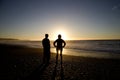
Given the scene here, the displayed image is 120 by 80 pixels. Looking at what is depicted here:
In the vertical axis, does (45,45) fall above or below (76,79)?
above

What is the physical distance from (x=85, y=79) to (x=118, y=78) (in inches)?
68.6

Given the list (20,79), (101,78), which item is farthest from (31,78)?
(101,78)

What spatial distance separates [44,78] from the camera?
8438 millimetres

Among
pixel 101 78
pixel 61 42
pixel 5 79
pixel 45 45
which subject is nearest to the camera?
pixel 5 79

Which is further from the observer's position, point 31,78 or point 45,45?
point 45,45

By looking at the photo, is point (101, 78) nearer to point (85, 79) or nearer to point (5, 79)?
point (85, 79)

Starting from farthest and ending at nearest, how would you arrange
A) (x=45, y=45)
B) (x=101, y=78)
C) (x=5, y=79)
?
1. (x=45, y=45)
2. (x=101, y=78)
3. (x=5, y=79)

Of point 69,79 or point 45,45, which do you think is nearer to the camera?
point 69,79

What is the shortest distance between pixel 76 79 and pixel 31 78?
221cm

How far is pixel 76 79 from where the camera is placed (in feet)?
Answer: 27.3

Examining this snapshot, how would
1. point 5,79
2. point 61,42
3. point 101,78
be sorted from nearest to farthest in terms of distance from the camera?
point 5,79 < point 101,78 < point 61,42

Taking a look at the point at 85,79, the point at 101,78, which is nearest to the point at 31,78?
the point at 85,79


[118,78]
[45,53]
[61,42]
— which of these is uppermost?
[61,42]

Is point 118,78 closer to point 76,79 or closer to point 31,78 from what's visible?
point 76,79
